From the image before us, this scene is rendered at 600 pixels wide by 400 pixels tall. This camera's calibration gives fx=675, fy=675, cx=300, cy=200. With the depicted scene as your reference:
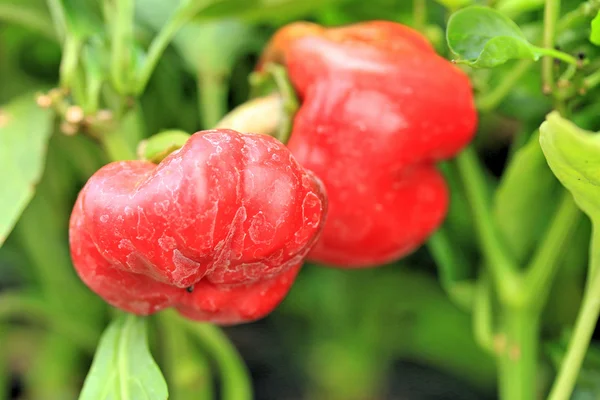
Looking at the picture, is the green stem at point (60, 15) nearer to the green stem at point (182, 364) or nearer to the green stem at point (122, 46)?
the green stem at point (122, 46)

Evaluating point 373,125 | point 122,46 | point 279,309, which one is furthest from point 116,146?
point 279,309

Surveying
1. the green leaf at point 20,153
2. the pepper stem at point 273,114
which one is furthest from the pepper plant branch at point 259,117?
the green leaf at point 20,153

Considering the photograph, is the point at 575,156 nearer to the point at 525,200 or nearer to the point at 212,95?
the point at 525,200

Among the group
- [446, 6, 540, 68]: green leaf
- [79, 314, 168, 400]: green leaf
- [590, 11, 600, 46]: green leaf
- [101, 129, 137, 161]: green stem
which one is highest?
[446, 6, 540, 68]: green leaf

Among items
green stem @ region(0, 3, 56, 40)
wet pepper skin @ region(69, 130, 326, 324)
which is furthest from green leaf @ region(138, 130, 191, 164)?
green stem @ region(0, 3, 56, 40)

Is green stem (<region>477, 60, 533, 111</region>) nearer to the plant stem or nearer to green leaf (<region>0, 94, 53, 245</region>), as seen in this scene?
the plant stem

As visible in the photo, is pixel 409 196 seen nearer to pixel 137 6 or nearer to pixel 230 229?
pixel 230 229
